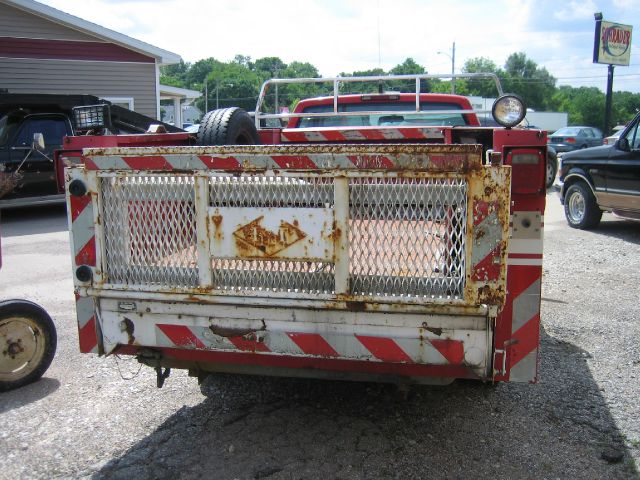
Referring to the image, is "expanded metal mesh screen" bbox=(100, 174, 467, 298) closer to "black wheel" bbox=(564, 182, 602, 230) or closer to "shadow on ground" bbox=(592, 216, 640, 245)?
"shadow on ground" bbox=(592, 216, 640, 245)

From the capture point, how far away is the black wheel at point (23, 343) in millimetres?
4199

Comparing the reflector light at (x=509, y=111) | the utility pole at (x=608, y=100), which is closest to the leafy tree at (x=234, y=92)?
the utility pole at (x=608, y=100)

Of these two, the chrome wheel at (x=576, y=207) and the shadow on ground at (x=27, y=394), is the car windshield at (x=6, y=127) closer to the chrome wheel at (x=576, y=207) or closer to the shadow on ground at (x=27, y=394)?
the shadow on ground at (x=27, y=394)

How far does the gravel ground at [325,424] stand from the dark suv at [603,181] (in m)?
4.85

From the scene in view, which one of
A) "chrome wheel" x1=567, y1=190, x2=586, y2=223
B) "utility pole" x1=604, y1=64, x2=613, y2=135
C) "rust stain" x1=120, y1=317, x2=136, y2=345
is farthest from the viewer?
"utility pole" x1=604, y1=64, x2=613, y2=135

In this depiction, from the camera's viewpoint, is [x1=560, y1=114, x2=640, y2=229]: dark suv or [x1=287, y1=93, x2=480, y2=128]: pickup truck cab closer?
[x1=287, y1=93, x2=480, y2=128]: pickup truck cab

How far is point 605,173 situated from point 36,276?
8.36 meters

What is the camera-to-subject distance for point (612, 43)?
30078 millimetres

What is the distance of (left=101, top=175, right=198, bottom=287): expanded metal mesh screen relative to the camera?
301 cm

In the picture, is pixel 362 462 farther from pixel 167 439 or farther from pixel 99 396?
pixel 99 396

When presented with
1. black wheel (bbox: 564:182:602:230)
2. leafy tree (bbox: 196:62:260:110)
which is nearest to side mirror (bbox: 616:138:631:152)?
black wheel (bbox: 564:182:602:230)

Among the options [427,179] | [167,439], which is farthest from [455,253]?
[167,439]

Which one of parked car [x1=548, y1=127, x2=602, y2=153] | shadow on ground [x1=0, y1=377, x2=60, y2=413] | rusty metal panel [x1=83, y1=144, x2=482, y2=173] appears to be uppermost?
rusty metal panel [x1=83, y1=144, x2=482, y2=173]

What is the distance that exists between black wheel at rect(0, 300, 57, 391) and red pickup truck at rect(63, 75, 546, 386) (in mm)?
1297
